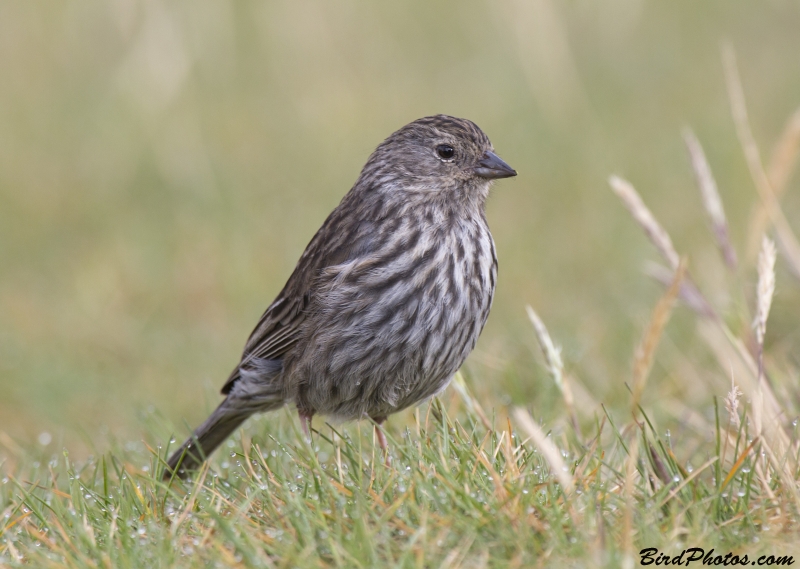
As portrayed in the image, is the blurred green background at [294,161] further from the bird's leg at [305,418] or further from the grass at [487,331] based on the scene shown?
the bird's leg at [305,418]

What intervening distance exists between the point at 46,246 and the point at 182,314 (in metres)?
1.60

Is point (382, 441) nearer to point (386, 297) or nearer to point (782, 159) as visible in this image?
point (386, 297)

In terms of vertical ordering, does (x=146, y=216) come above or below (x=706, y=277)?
above

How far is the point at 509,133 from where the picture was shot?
10.1 meters

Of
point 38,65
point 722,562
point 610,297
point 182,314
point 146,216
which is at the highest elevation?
point 38,65

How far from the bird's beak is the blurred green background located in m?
1.00

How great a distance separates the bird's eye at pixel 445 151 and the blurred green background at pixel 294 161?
108cm

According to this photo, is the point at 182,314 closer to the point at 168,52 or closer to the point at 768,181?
Answer: the point at 168,52

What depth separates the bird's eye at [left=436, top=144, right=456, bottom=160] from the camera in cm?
473

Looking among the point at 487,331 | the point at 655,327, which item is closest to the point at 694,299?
the point at 655,327

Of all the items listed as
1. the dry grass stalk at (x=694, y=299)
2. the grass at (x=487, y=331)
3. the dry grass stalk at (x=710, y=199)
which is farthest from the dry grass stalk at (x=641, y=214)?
the dry grass stalk at (x=710, y=199)

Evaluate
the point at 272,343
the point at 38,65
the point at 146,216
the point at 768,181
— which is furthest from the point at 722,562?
the point at 38,65

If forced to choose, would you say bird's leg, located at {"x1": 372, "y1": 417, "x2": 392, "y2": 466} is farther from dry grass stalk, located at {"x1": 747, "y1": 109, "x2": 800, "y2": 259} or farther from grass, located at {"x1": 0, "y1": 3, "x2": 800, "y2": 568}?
dry grass stalk, located at {"x1": 747, "y1": 109, "x2": 800, "y2": 259}

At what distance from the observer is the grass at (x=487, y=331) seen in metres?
3.06
